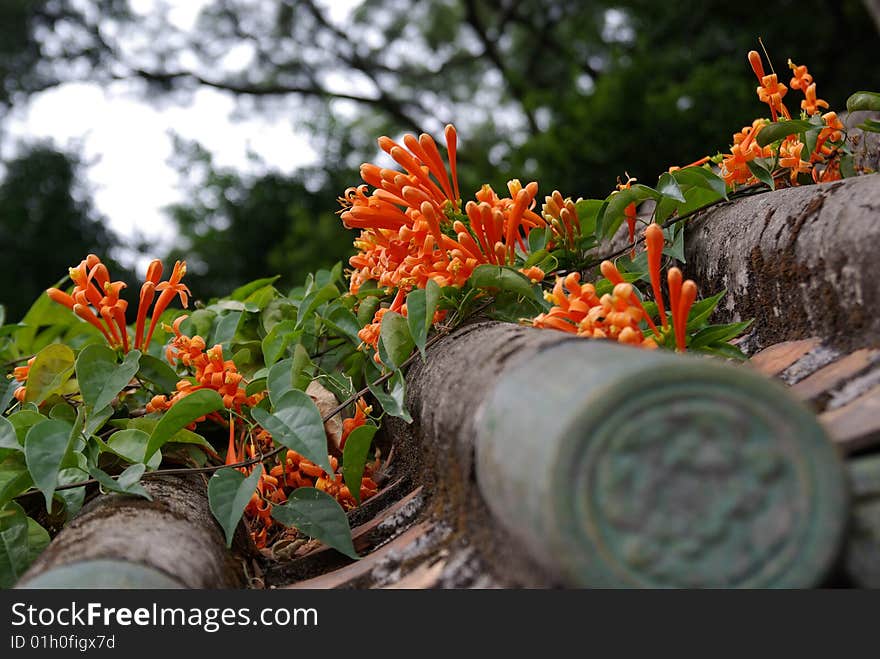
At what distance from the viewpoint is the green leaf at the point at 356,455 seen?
119 cm

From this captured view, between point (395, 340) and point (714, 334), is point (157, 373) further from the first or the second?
point (714, 334)

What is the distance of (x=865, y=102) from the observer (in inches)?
53.0

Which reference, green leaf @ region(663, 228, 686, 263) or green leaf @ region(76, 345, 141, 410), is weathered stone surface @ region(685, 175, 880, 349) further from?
green leaf @ region(76, 345, 141, 410)

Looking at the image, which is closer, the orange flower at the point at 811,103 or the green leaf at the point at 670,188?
the green leaf at the point at 670,188

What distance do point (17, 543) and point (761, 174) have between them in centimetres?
136

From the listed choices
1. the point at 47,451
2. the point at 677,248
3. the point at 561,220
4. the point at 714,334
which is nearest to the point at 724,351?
the point at 714,334

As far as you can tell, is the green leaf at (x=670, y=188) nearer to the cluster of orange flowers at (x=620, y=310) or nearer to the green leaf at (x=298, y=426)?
the cluster of orange flowers at (x=620, y=310)

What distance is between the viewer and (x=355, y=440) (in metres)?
1.21

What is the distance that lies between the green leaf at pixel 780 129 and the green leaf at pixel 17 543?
53.2 inches

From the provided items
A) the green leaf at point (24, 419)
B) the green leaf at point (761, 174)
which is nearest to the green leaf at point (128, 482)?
the green leaf at point (24, 419)

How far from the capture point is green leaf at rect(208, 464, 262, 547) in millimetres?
1042

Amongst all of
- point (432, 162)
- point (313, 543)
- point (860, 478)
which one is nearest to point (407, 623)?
point (860, 478)

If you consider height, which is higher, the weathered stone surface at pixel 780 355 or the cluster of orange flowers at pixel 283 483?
the cluster of orange flowers at pixel 283 483

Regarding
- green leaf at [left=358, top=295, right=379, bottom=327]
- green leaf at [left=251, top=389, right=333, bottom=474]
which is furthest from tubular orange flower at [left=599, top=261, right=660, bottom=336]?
green leaf at [left=358, top=295, right=379, bottom=327]
